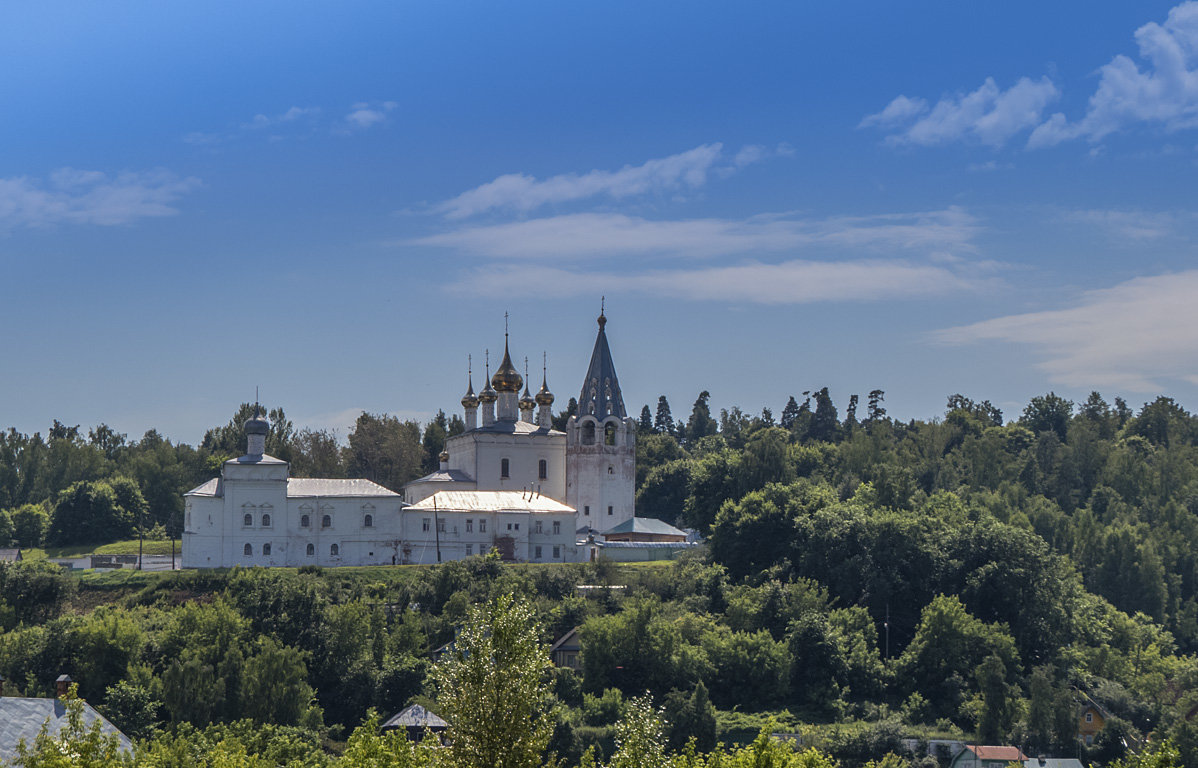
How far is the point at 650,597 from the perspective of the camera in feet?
196

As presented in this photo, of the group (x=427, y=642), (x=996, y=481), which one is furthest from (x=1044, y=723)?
(x=996, y=481)

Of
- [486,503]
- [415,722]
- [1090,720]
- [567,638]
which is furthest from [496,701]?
[486,503]

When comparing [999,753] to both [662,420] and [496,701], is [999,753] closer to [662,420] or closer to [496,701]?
[496,701]

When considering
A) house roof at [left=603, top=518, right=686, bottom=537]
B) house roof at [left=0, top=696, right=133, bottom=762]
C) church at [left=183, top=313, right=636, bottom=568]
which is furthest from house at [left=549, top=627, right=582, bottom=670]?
house roof at [left=0, top=696, right=133, bottom=762]

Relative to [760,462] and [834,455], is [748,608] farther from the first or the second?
[834,455]

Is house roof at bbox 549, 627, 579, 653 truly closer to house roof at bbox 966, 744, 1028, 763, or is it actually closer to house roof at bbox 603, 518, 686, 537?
house roof at bbox 603, 518, 686, 537

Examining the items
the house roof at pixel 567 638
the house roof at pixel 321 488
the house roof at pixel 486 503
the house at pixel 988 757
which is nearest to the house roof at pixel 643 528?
the house roof at pixel 486 503

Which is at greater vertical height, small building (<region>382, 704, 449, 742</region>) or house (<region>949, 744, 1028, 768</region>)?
small building (<region>382, 704, 449, 742</region>)

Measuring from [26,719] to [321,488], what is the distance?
2799 centimetres

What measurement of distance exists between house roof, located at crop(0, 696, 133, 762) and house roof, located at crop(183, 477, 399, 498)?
2455 centimetres

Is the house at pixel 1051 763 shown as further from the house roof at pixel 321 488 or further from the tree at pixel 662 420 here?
the tree at pixel 662 420

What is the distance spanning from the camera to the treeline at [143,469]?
8000cm

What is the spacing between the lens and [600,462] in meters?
73.2

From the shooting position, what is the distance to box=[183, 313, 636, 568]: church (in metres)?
63.0
